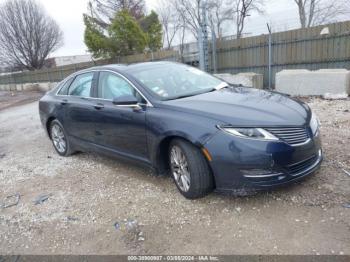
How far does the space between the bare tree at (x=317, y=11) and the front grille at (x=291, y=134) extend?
24186 mm

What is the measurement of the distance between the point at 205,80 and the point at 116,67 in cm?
128

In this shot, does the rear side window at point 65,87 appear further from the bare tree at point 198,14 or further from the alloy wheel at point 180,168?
the bare tree at point 198,14

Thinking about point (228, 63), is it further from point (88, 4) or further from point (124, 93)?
point (88, 4)

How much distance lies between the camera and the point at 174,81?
13.7 feet

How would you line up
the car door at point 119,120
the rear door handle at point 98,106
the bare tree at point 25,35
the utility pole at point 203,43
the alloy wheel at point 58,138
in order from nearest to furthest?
the car door at point 119,120 → the rear door handle at point 98,106 → the alloy wheel at point 58,138 → the utility pole at point 203,43 → the bare tree at point 25,35

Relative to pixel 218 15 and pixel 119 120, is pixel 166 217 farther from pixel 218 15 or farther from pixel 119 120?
pixel 218 15

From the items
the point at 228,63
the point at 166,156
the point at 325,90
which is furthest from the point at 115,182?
the point at 228,63

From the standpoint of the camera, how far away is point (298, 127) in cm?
310

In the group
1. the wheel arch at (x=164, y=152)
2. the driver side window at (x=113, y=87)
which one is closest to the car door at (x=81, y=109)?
the driver side window at (x=113, y=87)

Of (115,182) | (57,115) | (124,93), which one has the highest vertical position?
(124,93)

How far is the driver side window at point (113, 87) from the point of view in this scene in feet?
13.2

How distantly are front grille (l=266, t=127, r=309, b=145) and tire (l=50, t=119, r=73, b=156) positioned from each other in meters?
3.76

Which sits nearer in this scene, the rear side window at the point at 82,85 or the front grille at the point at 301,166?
the front grille at the point at 301,166

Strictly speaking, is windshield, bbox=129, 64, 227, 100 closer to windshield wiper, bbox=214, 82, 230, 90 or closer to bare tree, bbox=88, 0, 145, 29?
windshield wiper, bbox=214, 82, 230, 90
